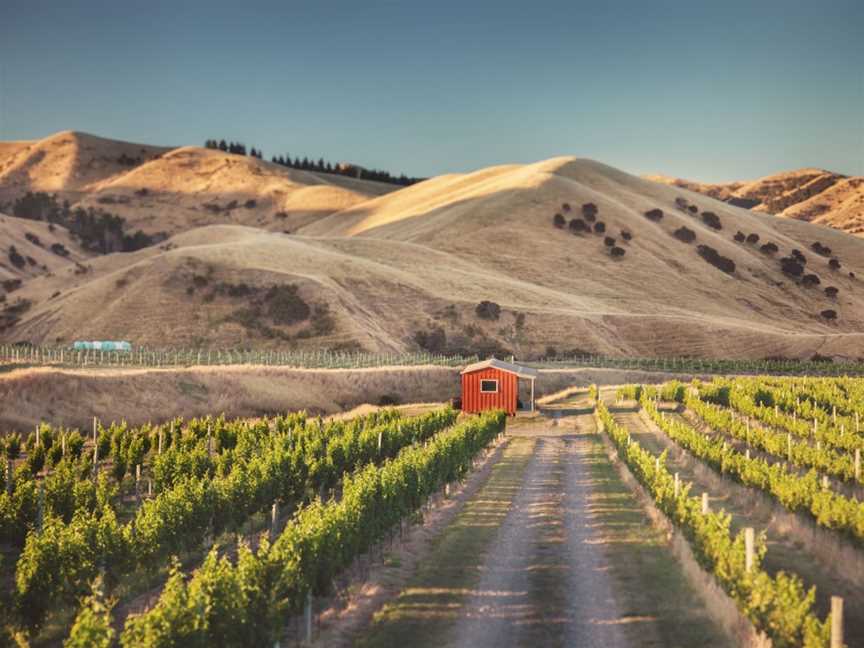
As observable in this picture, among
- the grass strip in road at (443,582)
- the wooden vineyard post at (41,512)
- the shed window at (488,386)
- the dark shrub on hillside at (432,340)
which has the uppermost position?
the dark shrub on hillside at (432,340)

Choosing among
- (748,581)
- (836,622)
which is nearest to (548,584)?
(748,581)

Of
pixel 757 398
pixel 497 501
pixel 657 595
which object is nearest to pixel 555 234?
pixel 757 398

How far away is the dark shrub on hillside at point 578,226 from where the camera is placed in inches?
6914

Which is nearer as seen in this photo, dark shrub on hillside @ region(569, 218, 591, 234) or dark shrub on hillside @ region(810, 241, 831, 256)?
dark shrub on hillside @ region(569, 218, 591, 234)

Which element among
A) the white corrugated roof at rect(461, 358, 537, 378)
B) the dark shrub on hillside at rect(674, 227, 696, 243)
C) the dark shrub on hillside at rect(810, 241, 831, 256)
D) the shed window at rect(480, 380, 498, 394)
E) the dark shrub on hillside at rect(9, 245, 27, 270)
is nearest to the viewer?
the white corrugated roof at rect(461, 358, 537, 378)

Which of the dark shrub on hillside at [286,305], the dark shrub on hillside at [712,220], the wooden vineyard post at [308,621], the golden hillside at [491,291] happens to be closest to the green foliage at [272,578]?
the wooden vineyard post at [308,621]

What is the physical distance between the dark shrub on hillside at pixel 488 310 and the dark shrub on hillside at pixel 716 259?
62409 mm

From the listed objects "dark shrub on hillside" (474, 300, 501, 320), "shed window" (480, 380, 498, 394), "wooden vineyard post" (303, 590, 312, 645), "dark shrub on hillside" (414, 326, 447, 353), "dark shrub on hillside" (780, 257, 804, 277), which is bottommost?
"wooden vineyard post" (303, 590, 312, 645)

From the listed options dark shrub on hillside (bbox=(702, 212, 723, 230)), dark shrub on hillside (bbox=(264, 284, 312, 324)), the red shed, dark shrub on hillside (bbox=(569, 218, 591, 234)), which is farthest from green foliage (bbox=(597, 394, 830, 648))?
dark shrub on hillside (bbox=(702, 212, 723, 230))

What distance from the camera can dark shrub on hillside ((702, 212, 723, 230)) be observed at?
7662 inches

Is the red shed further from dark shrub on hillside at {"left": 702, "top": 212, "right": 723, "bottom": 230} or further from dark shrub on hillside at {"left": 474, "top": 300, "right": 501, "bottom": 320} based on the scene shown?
dark shrub on hillside at {"left": 702, "top": 212, "right": 723, "bottom": 230}

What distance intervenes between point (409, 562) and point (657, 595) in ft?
26.1

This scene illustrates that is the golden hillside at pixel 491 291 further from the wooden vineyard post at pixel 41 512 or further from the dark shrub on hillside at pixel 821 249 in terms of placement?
the wooden vineyard post at pixel 41 512

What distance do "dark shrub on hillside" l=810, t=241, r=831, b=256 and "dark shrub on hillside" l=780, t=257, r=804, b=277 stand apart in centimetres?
1904
